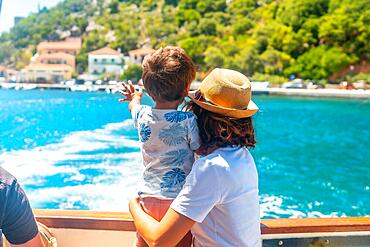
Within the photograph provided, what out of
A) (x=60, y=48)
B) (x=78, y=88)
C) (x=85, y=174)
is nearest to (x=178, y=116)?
(x=85, y=174)

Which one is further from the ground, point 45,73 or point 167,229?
point 167,229

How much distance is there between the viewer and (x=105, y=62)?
38.5 meters

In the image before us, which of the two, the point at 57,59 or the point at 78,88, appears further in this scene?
the point at 57,59

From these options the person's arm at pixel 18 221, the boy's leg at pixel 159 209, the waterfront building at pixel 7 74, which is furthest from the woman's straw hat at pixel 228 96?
the waterfront building at pixel 7 74

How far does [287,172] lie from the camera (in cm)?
645

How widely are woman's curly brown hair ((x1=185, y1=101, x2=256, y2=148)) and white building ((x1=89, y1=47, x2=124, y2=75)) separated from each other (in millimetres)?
36887

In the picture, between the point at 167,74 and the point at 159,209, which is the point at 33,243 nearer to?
the point at 159,209

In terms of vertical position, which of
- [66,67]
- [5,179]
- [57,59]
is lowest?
[66,67]

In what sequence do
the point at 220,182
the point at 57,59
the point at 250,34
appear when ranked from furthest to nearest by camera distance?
the point at 57,59, the point at 250,34, the point at 220,182

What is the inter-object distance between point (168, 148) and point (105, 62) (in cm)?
3871

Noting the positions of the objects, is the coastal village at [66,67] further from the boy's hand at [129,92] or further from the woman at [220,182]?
the woman at [220,182]

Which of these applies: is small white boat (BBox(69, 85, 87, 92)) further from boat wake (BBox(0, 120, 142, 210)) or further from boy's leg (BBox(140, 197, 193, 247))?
boy's leg (BBox(140, 197, 193, 247))

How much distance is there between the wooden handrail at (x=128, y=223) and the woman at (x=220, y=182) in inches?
11.7

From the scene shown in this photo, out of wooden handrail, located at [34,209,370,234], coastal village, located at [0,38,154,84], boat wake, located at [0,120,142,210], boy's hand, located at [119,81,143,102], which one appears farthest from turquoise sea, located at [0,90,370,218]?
coastal village, located at [0,38,154,84]
